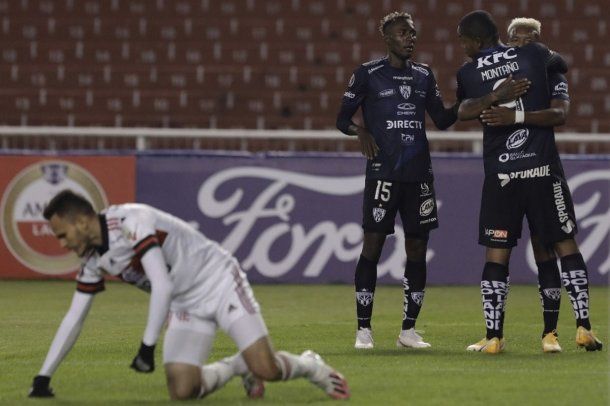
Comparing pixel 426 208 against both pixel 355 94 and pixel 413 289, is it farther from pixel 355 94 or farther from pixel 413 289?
pixel 355 94

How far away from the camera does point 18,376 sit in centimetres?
763

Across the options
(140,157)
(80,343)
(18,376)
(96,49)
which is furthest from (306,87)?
(18,376)

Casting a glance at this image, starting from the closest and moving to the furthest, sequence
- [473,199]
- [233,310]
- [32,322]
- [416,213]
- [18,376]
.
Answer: [233,310]
[18,376]
[416,213]
[32,322]
[473,199]

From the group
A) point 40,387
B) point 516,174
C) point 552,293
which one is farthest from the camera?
point 552,293

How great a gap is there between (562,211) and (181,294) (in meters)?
2.92

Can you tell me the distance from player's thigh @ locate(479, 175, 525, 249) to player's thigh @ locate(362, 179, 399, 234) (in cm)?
72

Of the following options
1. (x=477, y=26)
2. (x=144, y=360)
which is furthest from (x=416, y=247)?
(x=144, y=360)

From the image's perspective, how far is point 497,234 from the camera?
851cm

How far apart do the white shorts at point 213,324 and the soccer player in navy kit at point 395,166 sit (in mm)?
2536

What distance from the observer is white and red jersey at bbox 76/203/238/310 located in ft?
20.9

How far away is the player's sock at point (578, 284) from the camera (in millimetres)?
8508

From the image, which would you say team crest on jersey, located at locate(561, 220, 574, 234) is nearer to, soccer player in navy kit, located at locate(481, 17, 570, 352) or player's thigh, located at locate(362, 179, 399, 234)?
soccer player in navy kit, located at locate(481, 17, 570, 352)

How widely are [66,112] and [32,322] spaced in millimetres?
9759

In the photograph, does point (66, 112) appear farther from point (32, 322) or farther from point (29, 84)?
point (32, 322)
